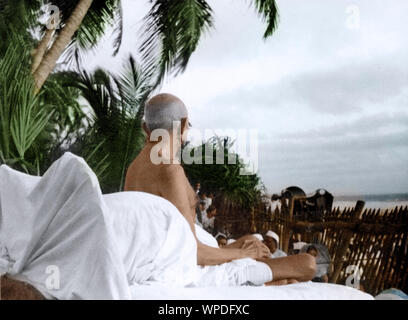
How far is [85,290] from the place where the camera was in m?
1.10

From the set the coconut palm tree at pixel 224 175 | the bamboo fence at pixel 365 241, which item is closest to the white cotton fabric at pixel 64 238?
the coconut palm tree at pixel 224 175

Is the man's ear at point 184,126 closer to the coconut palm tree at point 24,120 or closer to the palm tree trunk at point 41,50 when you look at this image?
the coconut palm tree at point 24,120

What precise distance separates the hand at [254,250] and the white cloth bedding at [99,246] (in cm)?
12

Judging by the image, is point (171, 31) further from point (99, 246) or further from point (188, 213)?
point (99, 246)

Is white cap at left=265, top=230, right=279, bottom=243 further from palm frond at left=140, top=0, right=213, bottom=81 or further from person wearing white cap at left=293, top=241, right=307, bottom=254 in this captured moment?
palm frond at left=140, top=0, right=213, bottom=81

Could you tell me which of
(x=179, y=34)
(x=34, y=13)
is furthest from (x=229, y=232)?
(x=34, y=13)

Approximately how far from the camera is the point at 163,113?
149cm

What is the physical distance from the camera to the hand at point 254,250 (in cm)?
140

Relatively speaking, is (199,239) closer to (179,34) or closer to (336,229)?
(336,229)

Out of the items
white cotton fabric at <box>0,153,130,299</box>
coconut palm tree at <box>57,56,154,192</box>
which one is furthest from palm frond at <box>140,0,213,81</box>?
white cotton fabric at <box>0,153,130,299</box>

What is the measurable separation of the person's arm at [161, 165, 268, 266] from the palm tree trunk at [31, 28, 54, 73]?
1.50 meters

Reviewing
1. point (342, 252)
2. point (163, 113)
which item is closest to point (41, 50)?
point (163, 113)

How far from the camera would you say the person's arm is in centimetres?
132
